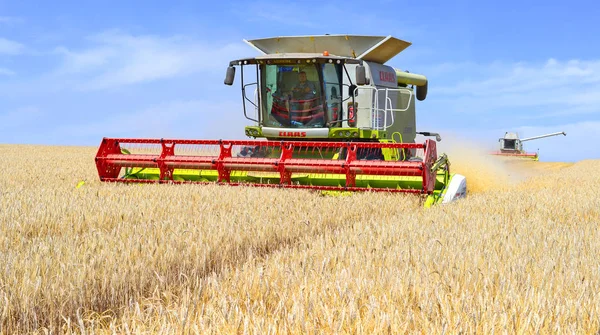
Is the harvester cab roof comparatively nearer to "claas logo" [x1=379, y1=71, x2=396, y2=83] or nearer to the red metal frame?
"claas logo" [x1=379, y1=71, x2=396, y2=83]

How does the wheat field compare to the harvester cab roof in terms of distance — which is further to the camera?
the harvester cab roof

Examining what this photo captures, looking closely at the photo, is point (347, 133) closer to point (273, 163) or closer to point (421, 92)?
point (273, 163)

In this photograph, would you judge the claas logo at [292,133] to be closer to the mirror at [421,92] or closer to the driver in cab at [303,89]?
the driver in cab at [303,89]

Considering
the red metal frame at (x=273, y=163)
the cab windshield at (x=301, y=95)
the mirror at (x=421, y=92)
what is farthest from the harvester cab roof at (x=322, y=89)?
the mirror at (x=421, y=92)

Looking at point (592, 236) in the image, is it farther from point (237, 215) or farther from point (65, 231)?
point (65, 231)

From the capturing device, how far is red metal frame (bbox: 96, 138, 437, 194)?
7.20 meters

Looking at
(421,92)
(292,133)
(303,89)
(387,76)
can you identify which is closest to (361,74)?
(303,89)

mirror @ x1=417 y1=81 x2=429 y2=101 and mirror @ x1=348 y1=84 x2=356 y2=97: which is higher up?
mirror @ x1=417 y1=81 x2=429 y2=101

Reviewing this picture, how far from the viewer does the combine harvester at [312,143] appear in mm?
7508

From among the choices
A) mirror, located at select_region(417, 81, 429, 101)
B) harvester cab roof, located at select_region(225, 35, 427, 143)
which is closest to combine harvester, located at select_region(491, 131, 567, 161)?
mirror, located at select_region(417, 81, 429, 101)

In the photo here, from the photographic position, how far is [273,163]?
7652 mm

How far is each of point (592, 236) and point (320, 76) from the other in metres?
4.90

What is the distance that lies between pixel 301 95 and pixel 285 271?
5991 mm

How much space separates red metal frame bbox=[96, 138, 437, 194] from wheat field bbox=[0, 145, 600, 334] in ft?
3.96
